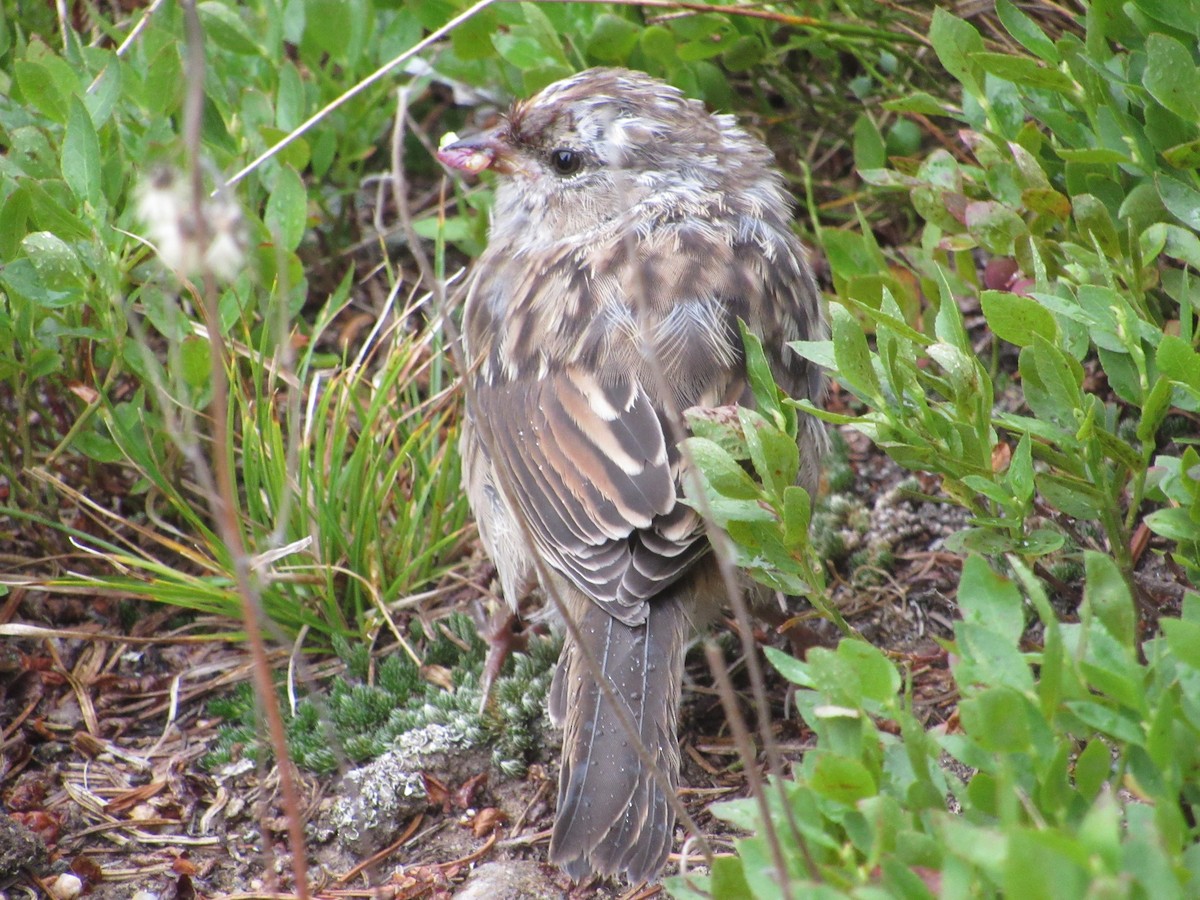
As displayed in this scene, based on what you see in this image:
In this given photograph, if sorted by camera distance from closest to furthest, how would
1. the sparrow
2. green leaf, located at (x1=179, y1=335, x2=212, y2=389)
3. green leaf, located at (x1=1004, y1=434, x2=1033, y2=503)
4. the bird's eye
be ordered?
green leaf, located at (x1=1004, y1=434, x2=1033, y2=503), the sparrow, green leaf, located at (x1=179, y1=335, x2=212, y2=389), the bird's eye

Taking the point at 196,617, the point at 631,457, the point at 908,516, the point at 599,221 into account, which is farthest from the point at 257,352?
the point at 908,516

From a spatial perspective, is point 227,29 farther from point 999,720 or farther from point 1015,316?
point 999,720

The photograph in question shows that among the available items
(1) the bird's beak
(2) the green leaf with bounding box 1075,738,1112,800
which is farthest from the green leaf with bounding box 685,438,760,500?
(1) the bird's beak

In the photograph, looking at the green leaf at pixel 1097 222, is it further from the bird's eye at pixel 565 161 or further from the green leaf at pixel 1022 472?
the bird's eye at pixel 565 161

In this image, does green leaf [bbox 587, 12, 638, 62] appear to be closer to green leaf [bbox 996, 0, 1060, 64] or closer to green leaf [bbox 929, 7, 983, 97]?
green leaf [bbox 929, 7, 983, 97]

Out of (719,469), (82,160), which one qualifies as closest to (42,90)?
(82,160)

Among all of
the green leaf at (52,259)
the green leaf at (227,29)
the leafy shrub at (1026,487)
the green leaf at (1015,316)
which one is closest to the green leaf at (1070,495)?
the leafy shrub at (1026,487)

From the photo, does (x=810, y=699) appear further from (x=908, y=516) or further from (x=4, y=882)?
(x=4, y=882)
